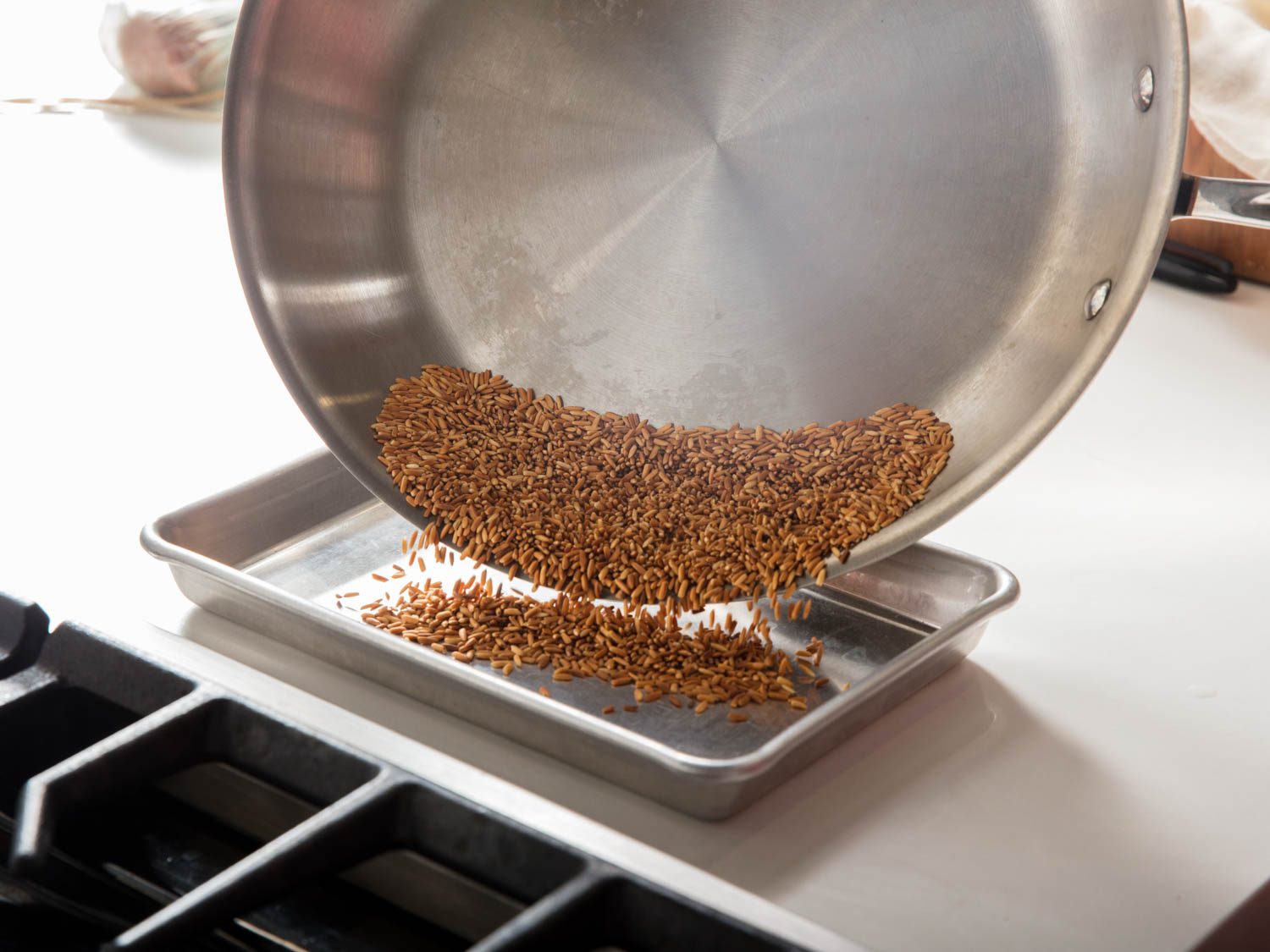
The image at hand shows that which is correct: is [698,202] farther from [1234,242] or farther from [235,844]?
[1234,242]

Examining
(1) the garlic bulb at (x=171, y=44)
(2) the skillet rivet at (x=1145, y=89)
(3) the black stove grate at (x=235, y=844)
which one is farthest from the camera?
(1) the garlic bulb at (x=171, y=44)

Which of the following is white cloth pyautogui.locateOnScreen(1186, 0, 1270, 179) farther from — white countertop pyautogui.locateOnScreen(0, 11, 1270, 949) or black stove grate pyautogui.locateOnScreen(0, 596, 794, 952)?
black stove grate pyautogui.locateOnScreen(0, 596, 794, 952)

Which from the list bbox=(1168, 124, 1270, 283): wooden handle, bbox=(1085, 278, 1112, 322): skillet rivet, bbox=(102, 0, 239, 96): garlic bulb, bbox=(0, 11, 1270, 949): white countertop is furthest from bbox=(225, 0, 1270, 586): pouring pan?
bbox=(102, 0, 239, 96): garlic bulb

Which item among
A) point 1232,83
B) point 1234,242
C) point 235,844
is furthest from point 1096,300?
point 1232,83

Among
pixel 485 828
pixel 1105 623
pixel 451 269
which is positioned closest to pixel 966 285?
pixel 1105 623

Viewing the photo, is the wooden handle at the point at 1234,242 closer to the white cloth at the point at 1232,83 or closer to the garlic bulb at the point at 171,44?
the white cloth at the point at 1232,83

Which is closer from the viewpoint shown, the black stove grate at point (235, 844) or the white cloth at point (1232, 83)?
the black stove grate at point (235, 844)

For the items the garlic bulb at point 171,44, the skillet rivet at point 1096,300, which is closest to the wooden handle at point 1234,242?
the skillet rivet at point 1096,300

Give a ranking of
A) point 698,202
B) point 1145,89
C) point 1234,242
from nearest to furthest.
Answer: point 1145,89 < point 698,202 < point 1234,242
